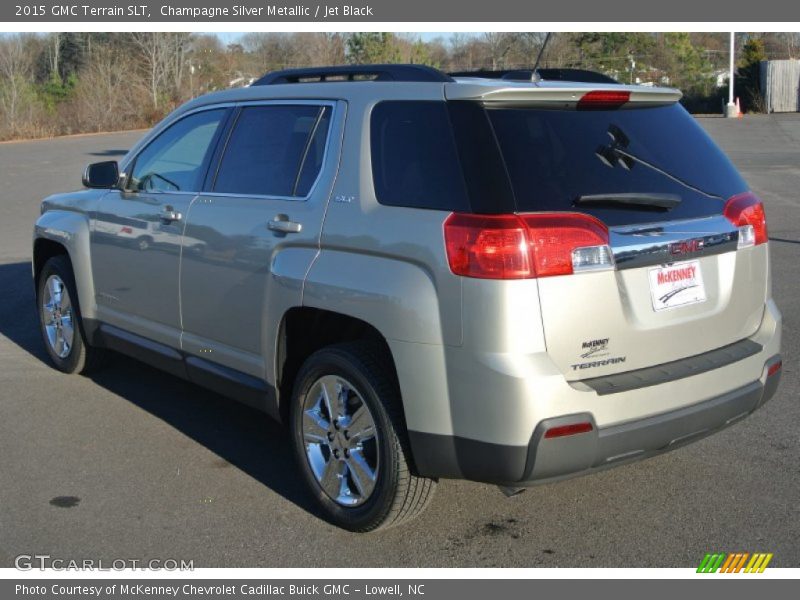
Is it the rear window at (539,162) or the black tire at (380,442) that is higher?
the rear window at (539,162)

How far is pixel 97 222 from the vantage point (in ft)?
20.0

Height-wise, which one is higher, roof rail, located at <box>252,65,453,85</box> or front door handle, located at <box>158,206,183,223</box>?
roof rail, located at <box>252,65,453,85</box>

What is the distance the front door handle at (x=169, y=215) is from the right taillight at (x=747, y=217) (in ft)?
9.35

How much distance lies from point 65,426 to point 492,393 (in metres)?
3.29

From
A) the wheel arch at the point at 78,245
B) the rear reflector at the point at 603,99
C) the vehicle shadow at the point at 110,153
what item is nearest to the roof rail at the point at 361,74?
the rear reflector at the point at 603,99

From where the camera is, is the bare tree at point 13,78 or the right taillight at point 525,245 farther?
the bare tree at point 13,78

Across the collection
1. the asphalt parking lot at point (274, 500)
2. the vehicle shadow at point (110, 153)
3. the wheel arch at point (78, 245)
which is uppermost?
the wheel arch at point (78, 245)

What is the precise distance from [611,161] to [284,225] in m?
Answer: 1.50

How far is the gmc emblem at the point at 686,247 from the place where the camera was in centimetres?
383

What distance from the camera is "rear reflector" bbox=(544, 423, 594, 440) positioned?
355 cm

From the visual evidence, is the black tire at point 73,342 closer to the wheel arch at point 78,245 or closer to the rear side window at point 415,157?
the wheel arch at point 78,245

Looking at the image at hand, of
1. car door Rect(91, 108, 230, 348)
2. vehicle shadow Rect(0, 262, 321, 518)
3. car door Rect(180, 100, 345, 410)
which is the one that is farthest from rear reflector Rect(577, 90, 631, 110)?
vehicle shadow Rect(0, 262, 321, 518)

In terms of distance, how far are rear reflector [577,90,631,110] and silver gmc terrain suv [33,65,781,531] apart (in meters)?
0.01

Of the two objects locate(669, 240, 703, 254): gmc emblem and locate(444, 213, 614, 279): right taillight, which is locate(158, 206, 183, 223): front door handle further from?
locate(669, 240, 703, 254): gmc emblem
